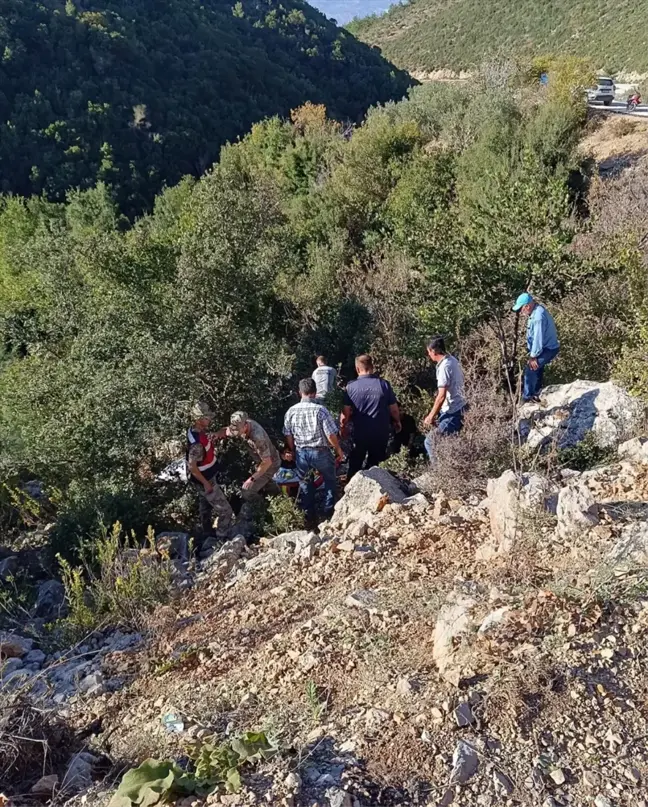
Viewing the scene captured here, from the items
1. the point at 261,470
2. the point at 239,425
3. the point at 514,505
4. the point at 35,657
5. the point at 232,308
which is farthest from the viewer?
the point at 232,308

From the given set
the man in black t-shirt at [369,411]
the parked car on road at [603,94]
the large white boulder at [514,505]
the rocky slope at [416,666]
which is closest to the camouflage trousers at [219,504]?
the man in black t-shirt at [369,411]

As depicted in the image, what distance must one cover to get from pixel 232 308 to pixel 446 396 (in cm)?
419

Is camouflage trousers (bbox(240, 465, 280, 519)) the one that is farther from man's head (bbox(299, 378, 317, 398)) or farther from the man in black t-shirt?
man's head (bbox(299, 378, 317, 398))

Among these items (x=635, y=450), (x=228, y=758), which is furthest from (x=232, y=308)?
(x=228, y=758)

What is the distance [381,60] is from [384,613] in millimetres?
56283

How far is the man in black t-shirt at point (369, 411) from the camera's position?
611cm

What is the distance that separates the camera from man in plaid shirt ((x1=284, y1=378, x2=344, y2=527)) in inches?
221

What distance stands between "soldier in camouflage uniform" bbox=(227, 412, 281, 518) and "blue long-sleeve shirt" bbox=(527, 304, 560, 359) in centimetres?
292

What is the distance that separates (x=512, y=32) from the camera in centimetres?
4950

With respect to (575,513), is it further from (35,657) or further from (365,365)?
(35,657)

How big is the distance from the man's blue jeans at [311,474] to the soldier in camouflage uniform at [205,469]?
0.86 metres

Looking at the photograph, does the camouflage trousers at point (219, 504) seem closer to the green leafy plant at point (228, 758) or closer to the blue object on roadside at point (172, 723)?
the blue object on roadside at point (172, 723)

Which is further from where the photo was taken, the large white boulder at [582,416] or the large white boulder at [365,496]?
the large white boulder at [582,416]

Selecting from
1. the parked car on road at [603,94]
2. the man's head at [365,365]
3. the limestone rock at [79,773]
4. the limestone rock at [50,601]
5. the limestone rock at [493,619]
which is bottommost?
the limestone rock at [50,601]
